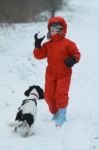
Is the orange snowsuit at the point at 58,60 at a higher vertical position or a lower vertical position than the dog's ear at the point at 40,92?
higher

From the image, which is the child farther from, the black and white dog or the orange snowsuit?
the black and white dog

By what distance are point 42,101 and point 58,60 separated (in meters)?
1.81

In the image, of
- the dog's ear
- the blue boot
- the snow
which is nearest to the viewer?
the snow

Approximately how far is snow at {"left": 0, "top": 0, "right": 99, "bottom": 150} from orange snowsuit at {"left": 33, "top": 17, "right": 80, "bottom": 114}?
0.50m

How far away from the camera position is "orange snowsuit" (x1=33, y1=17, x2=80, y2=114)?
7.43 m

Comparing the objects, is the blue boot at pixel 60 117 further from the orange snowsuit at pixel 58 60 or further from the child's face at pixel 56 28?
the child's face at pixel 56 28

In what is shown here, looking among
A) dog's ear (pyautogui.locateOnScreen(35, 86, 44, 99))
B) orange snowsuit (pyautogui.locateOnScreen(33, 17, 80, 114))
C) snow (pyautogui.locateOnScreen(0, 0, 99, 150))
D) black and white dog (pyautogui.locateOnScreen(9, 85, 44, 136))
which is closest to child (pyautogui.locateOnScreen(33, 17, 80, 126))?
orange snowsuit (pyautogui.locateOnScreen(33, 17, 80, 114))

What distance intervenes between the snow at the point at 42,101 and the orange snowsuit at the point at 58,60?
50 centimetres

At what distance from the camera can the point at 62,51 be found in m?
7.43

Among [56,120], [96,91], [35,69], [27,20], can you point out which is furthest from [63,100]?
Result: [27,20]

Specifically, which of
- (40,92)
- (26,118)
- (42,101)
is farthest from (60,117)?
(42,101)

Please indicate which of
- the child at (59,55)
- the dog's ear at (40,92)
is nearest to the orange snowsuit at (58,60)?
the child at (59,55)

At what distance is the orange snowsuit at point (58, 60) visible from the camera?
7.43 m

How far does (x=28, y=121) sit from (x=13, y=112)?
5.06 ft
